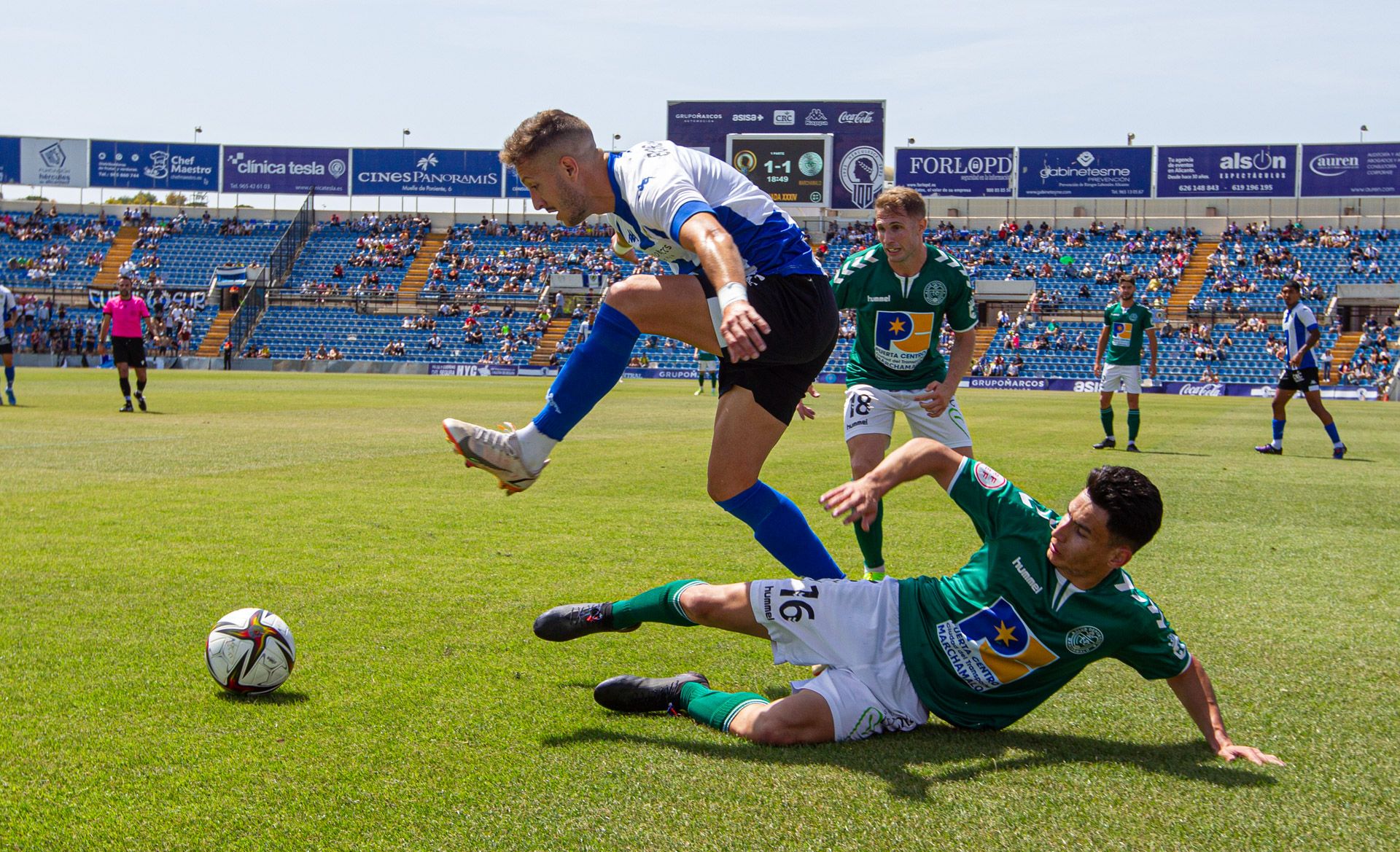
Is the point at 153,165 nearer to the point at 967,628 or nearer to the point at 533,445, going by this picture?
the point at 533,445

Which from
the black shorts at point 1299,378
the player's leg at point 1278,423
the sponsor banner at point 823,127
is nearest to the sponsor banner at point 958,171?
the sponsor banner at point 823,127

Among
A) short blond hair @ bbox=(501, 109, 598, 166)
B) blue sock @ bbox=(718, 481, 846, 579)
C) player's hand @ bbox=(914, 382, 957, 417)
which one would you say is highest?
short blond hair @ bbox=(501, 109, 598, 166)

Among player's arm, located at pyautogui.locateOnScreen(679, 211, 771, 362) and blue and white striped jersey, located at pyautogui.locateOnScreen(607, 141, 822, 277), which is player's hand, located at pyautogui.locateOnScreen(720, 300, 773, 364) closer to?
player's arm, located at pyautogui.locateOnScreen(679, 211, 771, 362)

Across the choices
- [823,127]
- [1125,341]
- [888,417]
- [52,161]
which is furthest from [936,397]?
[52,161]

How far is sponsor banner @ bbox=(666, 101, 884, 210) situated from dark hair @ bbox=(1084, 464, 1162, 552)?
50.7 meters

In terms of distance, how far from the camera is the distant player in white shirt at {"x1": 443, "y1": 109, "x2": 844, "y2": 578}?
13.7ft

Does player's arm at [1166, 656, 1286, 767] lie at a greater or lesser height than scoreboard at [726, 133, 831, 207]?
lesser

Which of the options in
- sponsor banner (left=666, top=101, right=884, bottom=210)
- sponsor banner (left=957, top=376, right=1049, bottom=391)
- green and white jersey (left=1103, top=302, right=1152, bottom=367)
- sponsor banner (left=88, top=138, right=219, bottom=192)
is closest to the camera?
green and white jersey (left=1103, top=302, right=1152, bottom=367)

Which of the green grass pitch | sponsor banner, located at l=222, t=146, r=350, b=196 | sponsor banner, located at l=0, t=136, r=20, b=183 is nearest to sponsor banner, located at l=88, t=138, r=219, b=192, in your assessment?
sponsor banner, located at l=222, t=146, r=350, b=196

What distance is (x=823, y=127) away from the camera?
54.5m

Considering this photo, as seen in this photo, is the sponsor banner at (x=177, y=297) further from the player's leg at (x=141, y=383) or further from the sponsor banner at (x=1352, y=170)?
the sponsor banner at (x=1352, y=170)

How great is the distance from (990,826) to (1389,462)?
47.0 feet

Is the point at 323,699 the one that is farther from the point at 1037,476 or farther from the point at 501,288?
the point at 501,288

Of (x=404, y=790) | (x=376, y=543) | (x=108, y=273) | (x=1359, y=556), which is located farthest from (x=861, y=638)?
(x=108, y=273)
